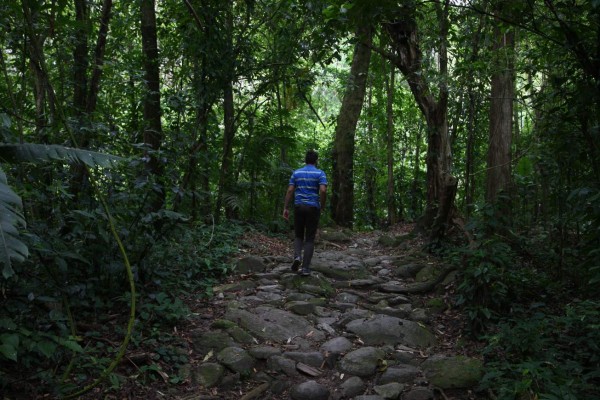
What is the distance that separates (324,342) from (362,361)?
68 cm

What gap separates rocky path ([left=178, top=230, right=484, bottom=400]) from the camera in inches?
179

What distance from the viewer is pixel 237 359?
16.0ft

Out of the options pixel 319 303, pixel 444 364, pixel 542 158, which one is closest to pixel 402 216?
pixel 542 158

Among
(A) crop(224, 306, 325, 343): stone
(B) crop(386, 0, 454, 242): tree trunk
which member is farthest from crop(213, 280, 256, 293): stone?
(B) crop(386, 0, 454, 242): tree trunk

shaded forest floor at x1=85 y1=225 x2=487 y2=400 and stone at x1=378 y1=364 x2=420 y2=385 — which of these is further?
stone at x1=378 y1=364 x2=420 y2=385

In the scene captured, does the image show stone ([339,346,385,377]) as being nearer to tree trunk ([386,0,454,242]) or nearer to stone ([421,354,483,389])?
stone ([421,354,483,389])

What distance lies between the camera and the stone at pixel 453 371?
449 cm

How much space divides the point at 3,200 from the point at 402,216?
55.4 ft

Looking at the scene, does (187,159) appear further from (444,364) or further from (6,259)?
(6,259)

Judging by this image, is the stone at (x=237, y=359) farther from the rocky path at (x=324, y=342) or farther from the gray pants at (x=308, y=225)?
the gray pants at (x=308, y=225)

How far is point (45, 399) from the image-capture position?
361 centimetres

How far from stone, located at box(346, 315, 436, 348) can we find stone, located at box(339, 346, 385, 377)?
1.25 feet

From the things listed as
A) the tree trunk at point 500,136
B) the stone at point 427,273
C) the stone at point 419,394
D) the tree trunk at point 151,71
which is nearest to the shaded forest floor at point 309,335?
the stone at point 419,394

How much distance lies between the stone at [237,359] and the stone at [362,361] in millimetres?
962
